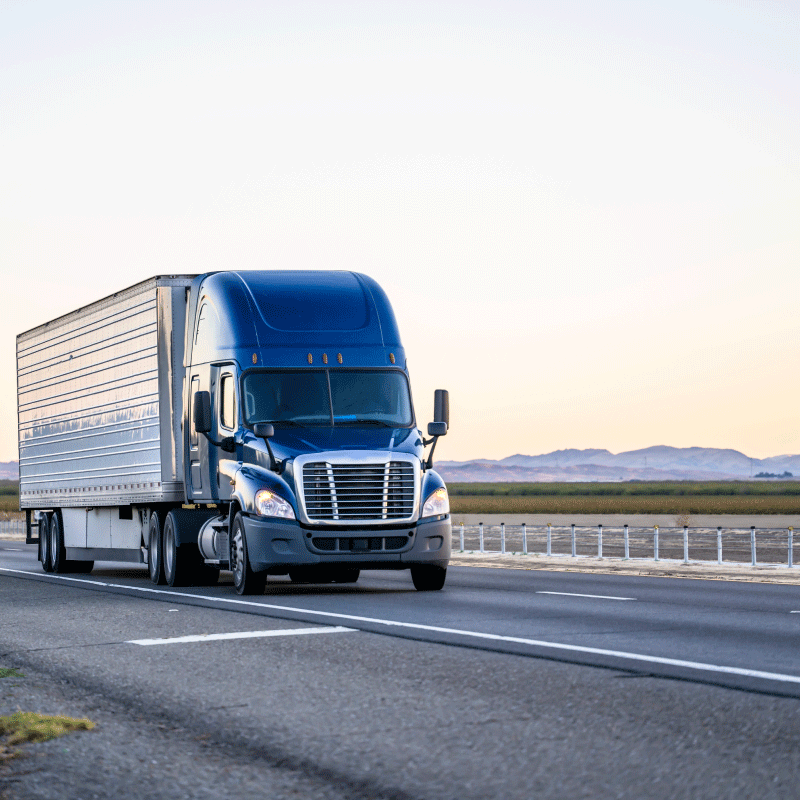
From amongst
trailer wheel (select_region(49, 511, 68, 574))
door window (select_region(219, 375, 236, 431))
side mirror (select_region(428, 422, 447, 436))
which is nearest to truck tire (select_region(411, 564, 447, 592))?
side mirror (select_region(428, 422, 447, 436))

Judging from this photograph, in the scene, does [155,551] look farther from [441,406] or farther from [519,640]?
[519,640]

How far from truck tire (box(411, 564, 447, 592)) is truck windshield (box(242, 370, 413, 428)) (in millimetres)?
2048

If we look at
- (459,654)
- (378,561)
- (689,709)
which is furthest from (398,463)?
(689,709)

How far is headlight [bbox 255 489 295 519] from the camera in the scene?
16.8 meters

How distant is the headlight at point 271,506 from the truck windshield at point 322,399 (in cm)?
121

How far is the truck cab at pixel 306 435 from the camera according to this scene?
55.3ft

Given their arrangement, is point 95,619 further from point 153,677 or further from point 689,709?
point 689,709

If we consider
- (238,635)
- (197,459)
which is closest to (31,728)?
(238,635)

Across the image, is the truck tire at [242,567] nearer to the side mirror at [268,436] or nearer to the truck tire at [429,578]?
the side mirror at [268,436]

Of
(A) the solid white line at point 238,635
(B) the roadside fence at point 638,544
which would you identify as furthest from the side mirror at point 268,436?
(B) the roadside fence at point 638,544

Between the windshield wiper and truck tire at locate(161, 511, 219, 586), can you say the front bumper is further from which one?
truck tire at locate(161, 511, 219, 586)

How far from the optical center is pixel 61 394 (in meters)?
25.9

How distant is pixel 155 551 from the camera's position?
20.9 meters

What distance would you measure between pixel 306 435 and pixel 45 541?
11.7 meters
